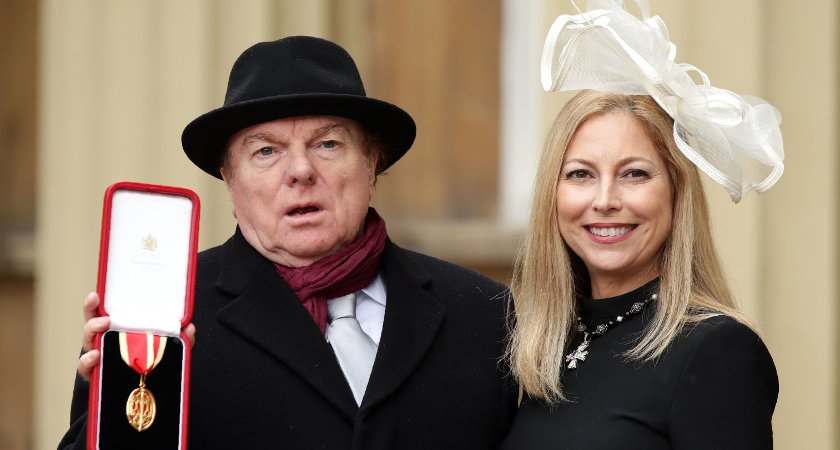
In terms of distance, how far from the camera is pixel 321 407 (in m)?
2.92

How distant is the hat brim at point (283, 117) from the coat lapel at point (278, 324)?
0.94 ft

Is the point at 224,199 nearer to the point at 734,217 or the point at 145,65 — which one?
the point at 145,65

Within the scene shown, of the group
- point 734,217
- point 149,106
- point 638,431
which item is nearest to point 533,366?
point 638,431

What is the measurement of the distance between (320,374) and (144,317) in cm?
51

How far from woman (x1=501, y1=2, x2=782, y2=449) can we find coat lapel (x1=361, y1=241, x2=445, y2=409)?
0.25 m

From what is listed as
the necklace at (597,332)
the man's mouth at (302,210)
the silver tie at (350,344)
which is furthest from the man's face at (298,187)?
the necklace at (597,332)

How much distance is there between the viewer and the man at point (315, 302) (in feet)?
9.59

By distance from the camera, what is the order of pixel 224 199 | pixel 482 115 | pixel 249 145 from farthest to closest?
pixel 482 115 → pixel 224 199 → pixel 249 145

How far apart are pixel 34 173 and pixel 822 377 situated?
10.5 feet

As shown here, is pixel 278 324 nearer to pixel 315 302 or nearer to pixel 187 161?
pixel 315 302

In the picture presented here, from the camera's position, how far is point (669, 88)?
3039 mm

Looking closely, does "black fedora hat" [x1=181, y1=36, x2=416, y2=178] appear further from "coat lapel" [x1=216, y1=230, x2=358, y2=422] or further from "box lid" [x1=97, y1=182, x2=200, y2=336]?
"box lid" [x1=97, y1=182, x2=200, y2=336]

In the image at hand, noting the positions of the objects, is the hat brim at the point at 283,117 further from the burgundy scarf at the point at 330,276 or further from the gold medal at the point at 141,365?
the gold medal at the point at 141,365

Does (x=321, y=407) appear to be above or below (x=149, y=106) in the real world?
below
